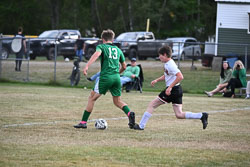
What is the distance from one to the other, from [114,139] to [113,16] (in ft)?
163

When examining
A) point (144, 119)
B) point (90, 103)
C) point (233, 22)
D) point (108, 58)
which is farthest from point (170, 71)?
point (233, 22)

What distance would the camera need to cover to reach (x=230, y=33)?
34406 mm

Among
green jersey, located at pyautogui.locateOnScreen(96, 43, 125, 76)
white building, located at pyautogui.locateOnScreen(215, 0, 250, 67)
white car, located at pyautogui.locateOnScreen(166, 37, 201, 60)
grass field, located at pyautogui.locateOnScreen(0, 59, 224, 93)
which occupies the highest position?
white building, located at pyautogui.locateOnScreen(215, 0, 250, 67)

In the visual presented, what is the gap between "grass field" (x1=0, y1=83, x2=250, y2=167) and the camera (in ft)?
22.6

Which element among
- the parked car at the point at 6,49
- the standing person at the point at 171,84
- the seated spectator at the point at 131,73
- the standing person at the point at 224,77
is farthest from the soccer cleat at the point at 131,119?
the parked car at the point at 6,49

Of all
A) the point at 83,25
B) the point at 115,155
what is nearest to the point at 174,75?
the point at 115,155

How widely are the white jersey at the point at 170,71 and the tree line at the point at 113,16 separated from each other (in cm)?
4149

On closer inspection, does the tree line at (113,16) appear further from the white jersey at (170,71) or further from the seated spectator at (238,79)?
the white jersey at (170,71)

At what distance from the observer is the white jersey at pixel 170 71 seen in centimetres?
931

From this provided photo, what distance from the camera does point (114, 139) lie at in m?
8.61

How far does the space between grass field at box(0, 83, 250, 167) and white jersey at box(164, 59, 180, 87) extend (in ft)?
3.23

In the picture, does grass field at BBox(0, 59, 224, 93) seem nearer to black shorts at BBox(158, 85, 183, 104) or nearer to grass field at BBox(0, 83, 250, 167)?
grass field at BBox(0, 83, 250, 167)

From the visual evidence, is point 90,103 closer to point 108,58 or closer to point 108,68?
point 108,68

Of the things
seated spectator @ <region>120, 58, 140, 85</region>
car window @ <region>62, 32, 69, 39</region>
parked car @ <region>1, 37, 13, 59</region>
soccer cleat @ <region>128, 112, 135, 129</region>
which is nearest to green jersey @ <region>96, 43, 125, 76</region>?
soccer cleat @ <region>128, 112, 135, 129</region>
